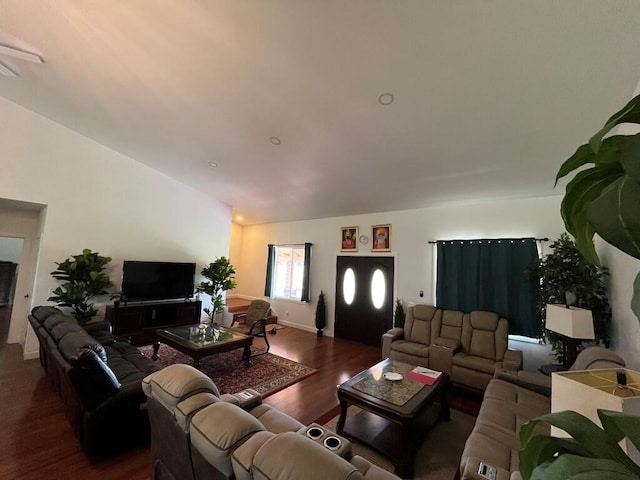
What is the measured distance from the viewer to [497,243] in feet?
13.1

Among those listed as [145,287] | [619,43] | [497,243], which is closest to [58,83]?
[145,287]

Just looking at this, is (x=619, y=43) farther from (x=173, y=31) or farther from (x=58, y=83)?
(x=58, y=83)

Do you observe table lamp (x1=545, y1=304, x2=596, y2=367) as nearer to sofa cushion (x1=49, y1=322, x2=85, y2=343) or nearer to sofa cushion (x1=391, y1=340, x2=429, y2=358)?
sofa cushion (x1=391, y1=340, x2=429, y2=358)

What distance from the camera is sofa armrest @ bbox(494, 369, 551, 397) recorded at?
2.54 metres

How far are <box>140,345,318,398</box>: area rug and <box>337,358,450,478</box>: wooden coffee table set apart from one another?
115cm

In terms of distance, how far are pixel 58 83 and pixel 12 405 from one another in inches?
146

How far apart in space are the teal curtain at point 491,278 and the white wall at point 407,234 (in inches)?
7.9

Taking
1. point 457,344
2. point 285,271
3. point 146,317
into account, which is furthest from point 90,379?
point 285,271

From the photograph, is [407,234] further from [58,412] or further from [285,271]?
[58,412]

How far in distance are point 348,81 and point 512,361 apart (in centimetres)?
353

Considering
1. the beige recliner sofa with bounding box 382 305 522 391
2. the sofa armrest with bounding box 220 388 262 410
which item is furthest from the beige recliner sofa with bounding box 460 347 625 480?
the sofa armrest with bounding box 220 388 262 410

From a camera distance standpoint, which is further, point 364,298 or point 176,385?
point 364,298

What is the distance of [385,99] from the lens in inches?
98.3

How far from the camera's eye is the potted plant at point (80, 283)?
163 inches
